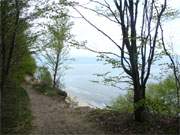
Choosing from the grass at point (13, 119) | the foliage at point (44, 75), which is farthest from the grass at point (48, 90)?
the grass at point (13, 119)

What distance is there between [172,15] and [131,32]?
1.32 m

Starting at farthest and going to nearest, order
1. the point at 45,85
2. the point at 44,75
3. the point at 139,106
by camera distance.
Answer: the point at 44,75
the point at 45,85
the point at 139,106

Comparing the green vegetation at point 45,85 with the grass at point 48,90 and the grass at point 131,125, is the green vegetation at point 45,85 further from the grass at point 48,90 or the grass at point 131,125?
the grass at point 131,125

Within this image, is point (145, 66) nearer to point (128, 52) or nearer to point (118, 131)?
point (128, 52)

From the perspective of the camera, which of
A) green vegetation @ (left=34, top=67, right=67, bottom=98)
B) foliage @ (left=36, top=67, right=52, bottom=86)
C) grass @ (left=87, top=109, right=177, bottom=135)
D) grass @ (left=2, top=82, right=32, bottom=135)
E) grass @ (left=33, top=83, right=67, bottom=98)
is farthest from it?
foliage @ (left=36, top=67, right=52, bottom=86)

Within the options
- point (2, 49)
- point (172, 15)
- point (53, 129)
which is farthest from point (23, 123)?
point (172, 15)

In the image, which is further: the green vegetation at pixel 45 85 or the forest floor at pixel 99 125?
the green vegetation at pixel 45 85

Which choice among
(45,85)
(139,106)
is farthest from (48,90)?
(139,106)

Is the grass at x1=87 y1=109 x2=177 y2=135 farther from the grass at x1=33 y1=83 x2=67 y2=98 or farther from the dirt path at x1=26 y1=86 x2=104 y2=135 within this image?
the grass at x1=33 y1=83 x2=67 y2=98

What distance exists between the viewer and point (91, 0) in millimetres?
12172

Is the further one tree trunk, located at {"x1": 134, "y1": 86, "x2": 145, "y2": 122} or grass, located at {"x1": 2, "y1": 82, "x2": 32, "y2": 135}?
tree trunk, located at {"x1": 134, "y1": 86, "x2": 145, "y2": 122}

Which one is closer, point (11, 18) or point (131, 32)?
point (131, 32)

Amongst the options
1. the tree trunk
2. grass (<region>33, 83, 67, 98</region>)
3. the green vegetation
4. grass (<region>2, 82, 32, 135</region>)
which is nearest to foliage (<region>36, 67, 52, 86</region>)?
the green vegetation

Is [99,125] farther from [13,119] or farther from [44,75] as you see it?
[44,75]
